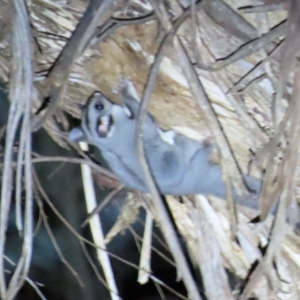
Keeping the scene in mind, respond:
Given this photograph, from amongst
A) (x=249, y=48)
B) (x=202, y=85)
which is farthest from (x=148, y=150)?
(x=249, y=48)

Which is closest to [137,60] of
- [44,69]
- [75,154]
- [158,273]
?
[44,69]

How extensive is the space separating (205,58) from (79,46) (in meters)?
0.16

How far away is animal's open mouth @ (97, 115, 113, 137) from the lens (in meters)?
0.87

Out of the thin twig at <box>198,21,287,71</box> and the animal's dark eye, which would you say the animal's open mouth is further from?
the thin twig at <box>198,21,287,71</box>

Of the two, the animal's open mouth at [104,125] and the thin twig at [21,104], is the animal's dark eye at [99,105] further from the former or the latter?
the thin twig at [21,104]

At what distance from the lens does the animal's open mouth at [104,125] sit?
0.87 meters

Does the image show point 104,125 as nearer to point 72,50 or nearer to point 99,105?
point 99,105

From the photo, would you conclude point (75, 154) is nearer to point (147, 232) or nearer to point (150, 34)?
point (147, 232)

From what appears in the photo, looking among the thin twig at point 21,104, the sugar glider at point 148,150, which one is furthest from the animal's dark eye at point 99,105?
the thin twig at point 21,104

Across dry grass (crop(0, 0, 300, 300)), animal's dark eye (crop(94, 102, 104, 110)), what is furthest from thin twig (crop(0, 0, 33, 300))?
animal's dark eye (crop(94, 102, 104, 110))

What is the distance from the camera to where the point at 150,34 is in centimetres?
76

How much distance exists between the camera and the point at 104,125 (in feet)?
2.93

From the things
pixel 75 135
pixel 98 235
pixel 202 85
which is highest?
pixel 202 85

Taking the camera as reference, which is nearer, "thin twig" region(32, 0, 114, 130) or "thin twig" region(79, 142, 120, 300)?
"thin twig" region(32, 0, 114, 130)
